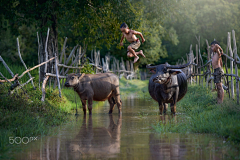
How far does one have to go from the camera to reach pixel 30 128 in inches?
293

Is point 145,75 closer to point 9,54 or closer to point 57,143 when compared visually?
Result: point 9,54

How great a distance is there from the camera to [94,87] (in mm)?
12047

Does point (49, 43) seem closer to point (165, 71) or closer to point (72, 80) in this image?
point (72, 80)

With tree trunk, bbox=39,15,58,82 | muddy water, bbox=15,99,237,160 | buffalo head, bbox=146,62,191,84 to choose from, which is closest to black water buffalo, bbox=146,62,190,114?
buffalo head, bbox=146,62,191,84

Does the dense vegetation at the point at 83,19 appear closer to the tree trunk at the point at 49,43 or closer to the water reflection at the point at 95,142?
the tree trunk at the point at 49,43

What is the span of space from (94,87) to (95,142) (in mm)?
5395

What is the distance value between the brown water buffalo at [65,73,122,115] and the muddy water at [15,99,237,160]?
3.14m

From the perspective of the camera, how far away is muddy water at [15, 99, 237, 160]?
18.2ft

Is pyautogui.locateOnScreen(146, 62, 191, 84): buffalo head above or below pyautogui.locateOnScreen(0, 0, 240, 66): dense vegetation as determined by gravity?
below

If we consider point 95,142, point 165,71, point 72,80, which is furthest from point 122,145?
point 72,80

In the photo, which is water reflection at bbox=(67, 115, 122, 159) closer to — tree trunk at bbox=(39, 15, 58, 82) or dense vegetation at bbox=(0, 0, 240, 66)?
tree trunk at bbox=(39, 15, 58, 82)

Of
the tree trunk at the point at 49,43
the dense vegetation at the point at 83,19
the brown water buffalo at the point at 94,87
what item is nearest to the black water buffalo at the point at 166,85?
the brown water buffalo at the point at 94,87

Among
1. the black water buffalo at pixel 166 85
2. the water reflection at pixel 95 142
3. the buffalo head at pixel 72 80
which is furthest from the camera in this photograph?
the buffalo head at pixel 72 80

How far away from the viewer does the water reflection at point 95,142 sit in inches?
226
